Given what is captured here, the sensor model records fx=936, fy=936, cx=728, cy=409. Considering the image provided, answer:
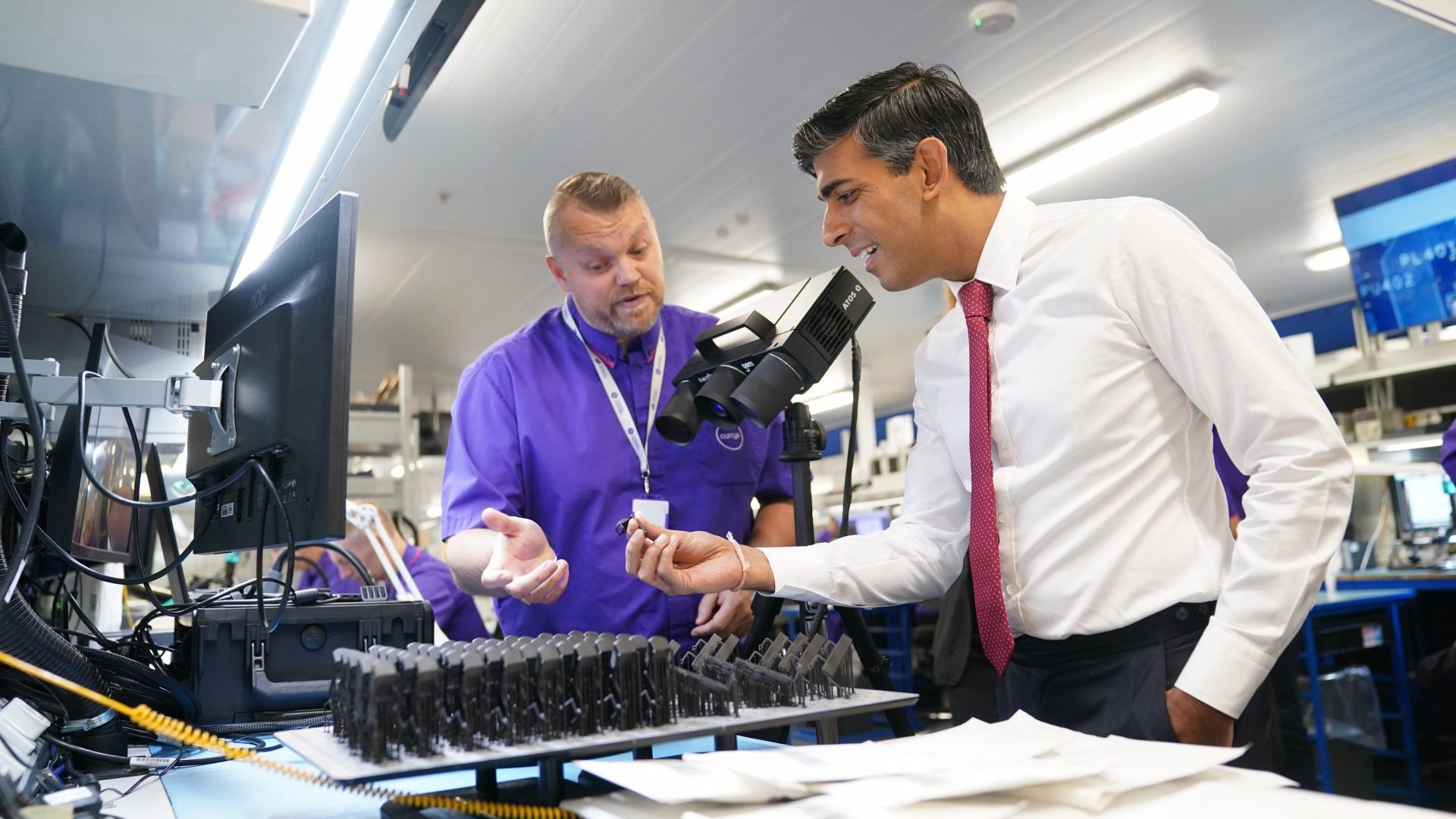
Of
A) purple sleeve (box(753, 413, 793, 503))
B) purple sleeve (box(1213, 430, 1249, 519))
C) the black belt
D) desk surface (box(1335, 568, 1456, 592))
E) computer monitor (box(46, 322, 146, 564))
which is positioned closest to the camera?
the black belt

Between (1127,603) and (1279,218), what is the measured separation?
275 inches

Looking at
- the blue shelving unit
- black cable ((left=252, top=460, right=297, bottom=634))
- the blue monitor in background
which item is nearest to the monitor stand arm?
black cable ((left=252, top=460, right=297, bottom=634))

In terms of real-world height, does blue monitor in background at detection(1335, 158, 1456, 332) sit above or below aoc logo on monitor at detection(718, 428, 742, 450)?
above

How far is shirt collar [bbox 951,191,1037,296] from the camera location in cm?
130

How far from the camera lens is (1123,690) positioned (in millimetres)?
1124

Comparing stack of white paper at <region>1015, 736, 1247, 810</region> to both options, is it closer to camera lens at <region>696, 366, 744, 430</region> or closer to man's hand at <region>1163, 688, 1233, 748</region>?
man's hand at <region>1163, 688, 1233, 748</region>

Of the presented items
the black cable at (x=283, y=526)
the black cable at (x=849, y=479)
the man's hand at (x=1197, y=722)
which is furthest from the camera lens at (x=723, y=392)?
the man's hand at (x=1197, y=722)

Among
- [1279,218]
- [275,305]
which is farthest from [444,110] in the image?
[1279,218]

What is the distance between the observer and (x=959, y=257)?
1.39m

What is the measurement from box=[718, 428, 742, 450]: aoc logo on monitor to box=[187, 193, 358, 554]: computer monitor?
79 centimetres

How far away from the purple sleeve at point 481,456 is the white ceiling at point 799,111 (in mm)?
2675

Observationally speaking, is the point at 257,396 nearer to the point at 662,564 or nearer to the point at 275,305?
the point at 275,305

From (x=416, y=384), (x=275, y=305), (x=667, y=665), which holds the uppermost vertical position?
(x=416, y=384)

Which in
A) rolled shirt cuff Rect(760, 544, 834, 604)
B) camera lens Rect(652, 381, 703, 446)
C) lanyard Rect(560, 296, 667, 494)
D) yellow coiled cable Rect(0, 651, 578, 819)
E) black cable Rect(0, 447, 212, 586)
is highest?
lanyard Rect(560, 296, 667, 494)
